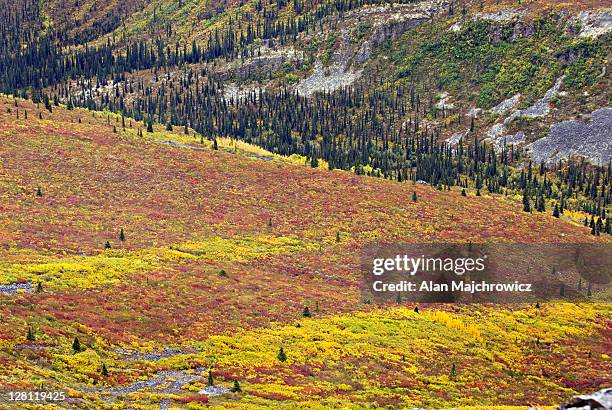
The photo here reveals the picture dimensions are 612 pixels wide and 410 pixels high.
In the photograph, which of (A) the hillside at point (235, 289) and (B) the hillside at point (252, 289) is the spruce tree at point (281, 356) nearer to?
(A) the hillside at point (235, 289)

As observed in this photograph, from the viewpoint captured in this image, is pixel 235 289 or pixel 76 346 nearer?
pixel 76 346

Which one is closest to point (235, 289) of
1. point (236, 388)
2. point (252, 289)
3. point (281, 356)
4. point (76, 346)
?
point (252, 289)

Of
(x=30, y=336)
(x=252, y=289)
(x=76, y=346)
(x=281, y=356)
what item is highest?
(x=30, y=336)

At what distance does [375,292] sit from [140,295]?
26.6 metres

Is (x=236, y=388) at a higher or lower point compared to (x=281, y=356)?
higher

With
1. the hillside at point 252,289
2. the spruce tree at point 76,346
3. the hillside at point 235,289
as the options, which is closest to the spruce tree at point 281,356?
the hillside at point 235,289

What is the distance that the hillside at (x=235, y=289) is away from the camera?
52.4 m

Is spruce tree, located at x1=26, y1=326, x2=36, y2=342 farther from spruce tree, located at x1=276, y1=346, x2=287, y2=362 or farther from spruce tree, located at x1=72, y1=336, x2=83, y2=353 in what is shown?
spruce tree, located at x1=276, y1=346, x2=287, y2=362

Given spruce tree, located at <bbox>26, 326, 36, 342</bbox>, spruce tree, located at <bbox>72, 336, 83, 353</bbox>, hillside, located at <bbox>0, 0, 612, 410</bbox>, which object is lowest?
hillside, located at <bbox>0, 0, 612, 410</bbox>

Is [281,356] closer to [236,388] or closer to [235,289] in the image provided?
[236,388]

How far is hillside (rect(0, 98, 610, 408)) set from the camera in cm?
5244

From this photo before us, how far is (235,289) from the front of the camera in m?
75.2

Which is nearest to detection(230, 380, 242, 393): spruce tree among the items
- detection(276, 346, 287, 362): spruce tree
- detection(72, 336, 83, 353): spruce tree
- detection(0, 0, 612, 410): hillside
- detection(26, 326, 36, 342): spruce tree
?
detection(0, 0, 612, 410): hillside

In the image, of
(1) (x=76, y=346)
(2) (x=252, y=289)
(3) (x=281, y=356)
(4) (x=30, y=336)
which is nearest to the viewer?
(4) (x=30, y=336)
